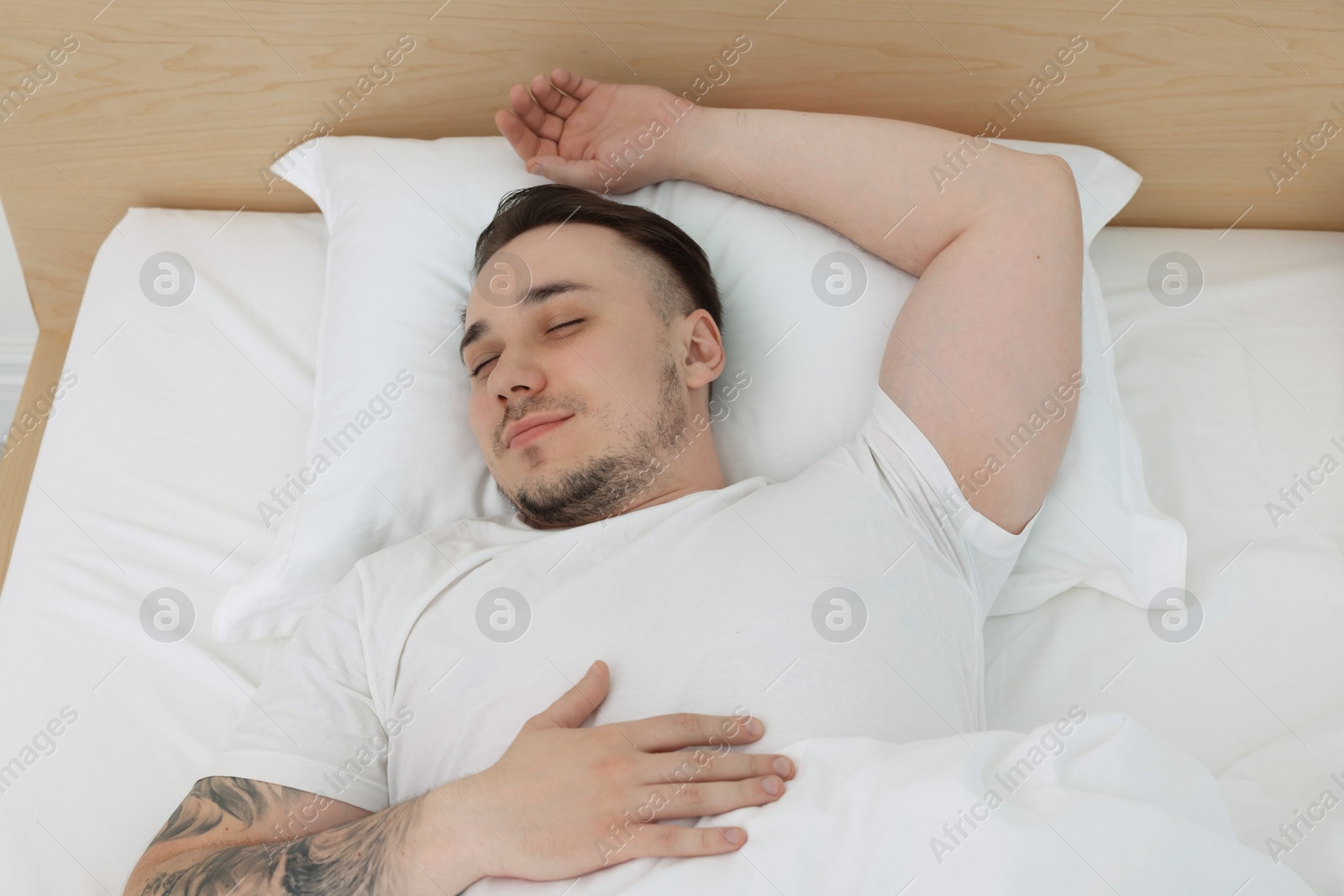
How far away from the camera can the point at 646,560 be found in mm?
1156

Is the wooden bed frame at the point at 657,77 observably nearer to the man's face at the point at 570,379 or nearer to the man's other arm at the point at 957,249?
the man's other arm at the point at 957,249

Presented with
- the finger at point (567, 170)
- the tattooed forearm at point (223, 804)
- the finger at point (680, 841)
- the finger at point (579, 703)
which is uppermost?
the finger at point (567, 170)

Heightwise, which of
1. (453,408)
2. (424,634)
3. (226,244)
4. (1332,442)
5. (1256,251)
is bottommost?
(1332,442)

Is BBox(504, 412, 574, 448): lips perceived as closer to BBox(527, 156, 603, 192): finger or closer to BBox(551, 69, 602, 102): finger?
BBox(527, 156, 603, 192): finger

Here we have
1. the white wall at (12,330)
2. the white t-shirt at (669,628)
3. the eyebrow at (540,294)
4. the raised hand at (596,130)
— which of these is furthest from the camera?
the white wall at (12,330)

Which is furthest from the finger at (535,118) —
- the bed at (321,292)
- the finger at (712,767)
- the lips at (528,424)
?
the finger at (712,767)

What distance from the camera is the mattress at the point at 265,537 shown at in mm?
1181

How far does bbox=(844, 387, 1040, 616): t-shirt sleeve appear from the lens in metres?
1.19

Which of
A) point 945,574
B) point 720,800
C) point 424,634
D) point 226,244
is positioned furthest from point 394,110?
point 720,800

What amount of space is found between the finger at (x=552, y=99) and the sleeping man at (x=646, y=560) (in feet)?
0.05

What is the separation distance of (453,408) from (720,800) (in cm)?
73

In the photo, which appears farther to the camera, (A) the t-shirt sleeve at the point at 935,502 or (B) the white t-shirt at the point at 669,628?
(A) the t-shirt sleeve at the point at 935,502

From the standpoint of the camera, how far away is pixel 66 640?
1.30 m

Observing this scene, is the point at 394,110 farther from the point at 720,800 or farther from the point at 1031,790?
the point at 1031,790
